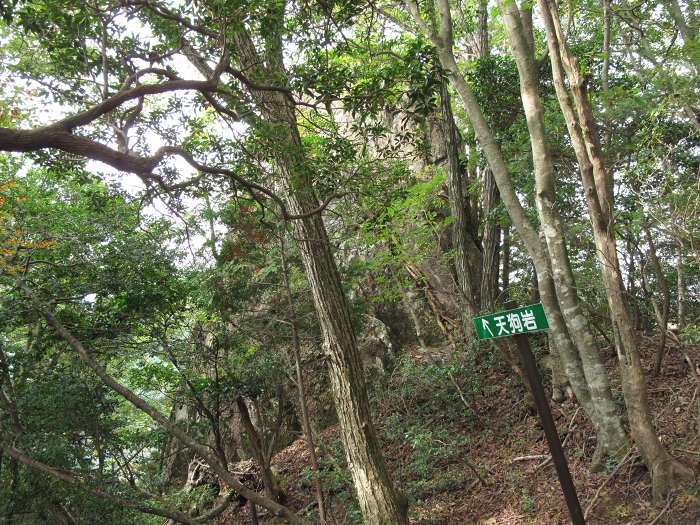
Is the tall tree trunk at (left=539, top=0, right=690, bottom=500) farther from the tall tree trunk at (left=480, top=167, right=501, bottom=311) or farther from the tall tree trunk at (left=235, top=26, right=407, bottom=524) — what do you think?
the tall tree trunk at (left=480, top=167, right=501, bottom=311)

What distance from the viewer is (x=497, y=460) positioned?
719cm

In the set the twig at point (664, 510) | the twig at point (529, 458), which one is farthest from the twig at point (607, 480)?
the twig at point (529, 458)

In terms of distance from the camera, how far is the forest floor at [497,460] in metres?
5.08

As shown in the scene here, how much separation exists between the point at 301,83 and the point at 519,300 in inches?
242

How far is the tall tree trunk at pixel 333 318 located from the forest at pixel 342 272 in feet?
0.10

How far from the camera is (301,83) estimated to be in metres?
5.33

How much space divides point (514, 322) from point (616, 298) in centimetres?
177

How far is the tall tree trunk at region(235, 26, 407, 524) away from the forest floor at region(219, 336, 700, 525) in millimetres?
1510

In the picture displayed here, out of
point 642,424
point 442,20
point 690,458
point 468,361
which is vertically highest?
point 442,20

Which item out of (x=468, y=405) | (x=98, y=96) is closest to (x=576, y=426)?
(x=468, y=405)

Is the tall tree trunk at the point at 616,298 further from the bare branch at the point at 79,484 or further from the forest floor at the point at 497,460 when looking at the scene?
the bare branch at the point at 79,484

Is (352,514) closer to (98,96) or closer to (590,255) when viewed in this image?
(590,255)

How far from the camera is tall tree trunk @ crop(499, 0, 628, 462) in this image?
18.4ft

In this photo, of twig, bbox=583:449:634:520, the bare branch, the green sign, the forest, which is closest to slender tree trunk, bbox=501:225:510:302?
the forest
